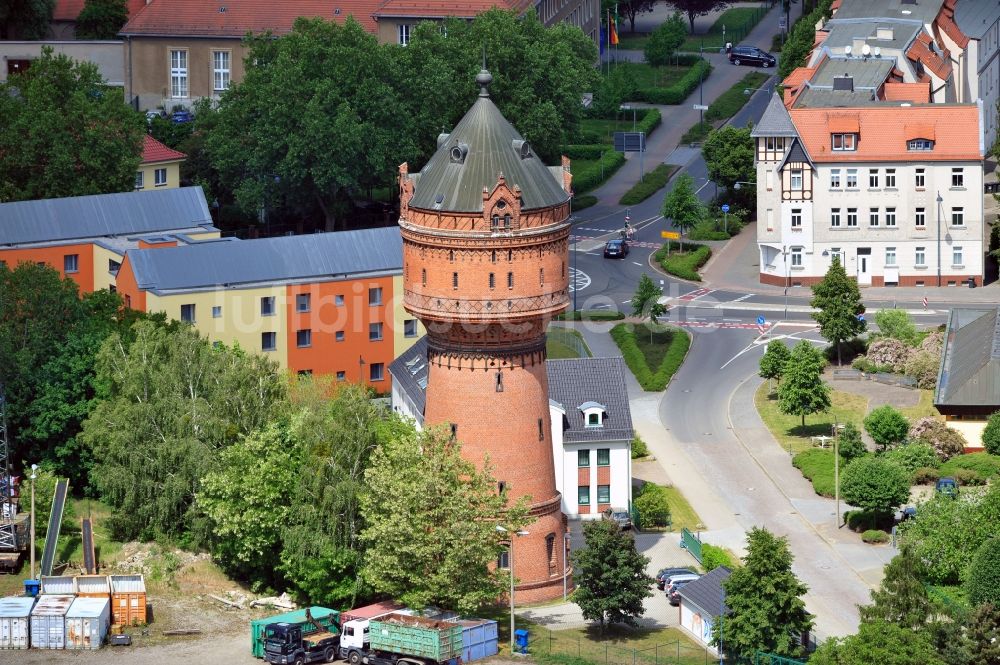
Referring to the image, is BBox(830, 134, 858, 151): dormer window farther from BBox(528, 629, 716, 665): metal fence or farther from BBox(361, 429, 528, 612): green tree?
BBox(361, 429, 528, 612): green tree

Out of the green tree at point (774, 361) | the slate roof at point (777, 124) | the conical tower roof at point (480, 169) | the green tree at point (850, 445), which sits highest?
the slate roof at point (777, 124)

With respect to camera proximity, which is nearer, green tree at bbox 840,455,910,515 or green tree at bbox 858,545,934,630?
green tree at bbox 858,545,934,630

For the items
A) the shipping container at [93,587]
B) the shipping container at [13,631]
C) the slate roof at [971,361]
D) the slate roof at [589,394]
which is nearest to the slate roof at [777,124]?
the slate roof at [971,361]

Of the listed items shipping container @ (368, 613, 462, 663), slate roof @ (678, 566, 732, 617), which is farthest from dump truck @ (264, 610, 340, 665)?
slate roof @ (678, 566, 732, 617)

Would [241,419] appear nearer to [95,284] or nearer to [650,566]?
[650,566]

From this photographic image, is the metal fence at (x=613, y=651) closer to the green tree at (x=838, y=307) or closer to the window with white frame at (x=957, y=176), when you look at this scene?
the green tree at (x=838, y=307)

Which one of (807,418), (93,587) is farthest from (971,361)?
(93,587)

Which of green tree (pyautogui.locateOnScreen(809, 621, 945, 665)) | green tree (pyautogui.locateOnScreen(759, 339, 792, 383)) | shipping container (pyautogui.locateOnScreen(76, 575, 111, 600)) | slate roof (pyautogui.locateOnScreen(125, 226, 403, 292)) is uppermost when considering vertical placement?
slate roof (pyautogui.locateOnScreen(125, 226, 403, 292))
